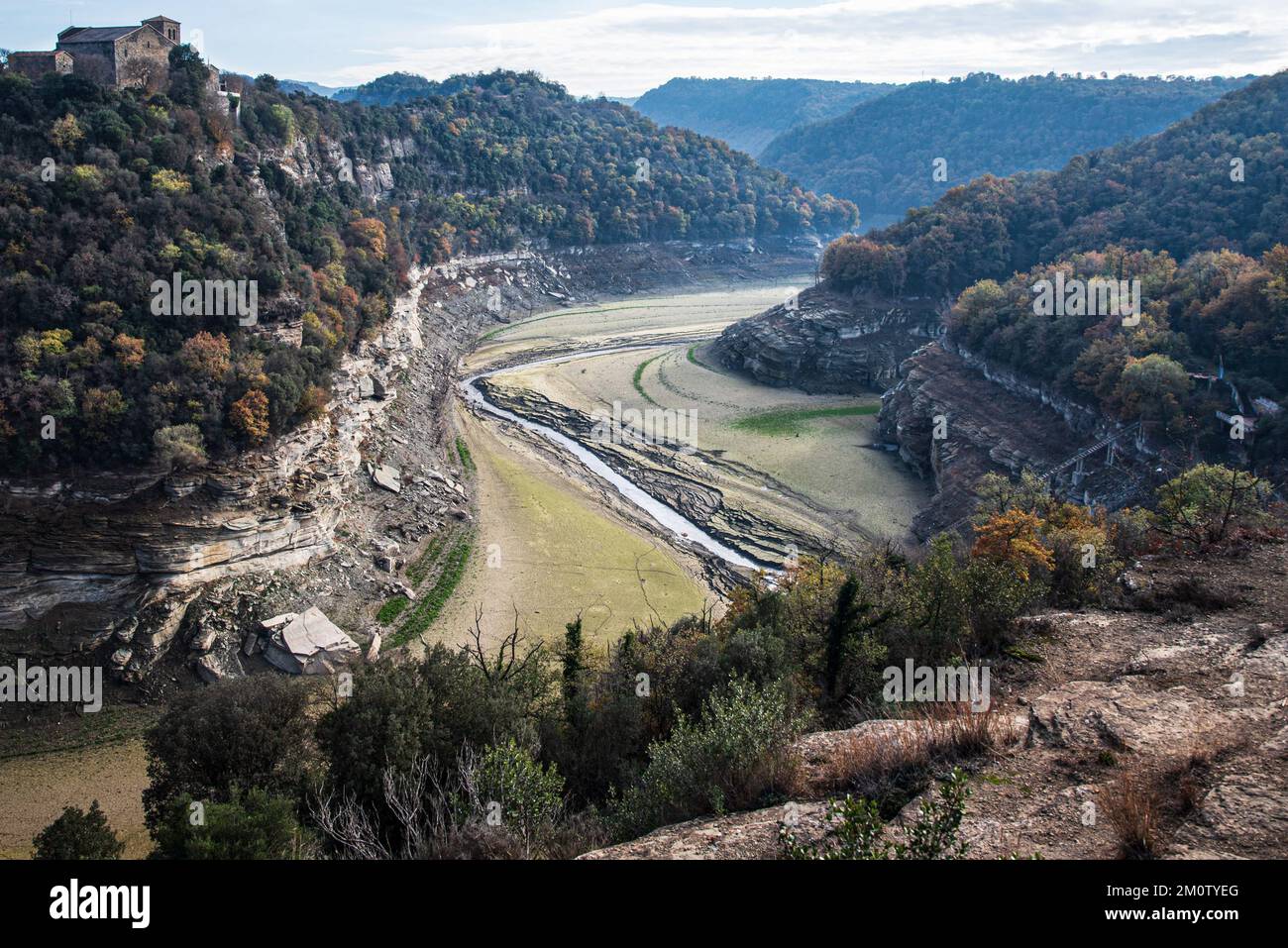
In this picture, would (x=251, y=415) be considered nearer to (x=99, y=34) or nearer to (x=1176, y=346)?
(x=99, y=34)

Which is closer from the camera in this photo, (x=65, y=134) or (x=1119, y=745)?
(x=1119, y=745)

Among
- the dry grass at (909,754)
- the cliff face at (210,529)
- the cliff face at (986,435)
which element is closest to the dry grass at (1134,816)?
the dry grass at (909,754)

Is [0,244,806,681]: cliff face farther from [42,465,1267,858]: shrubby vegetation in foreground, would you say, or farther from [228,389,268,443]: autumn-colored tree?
[42,465,1267,858]: shrubby vegetation in foreground

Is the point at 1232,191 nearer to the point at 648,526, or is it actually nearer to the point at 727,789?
the point at 648,526

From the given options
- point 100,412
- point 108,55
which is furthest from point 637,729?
point 108,55

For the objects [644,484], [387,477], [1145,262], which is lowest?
[644,484]

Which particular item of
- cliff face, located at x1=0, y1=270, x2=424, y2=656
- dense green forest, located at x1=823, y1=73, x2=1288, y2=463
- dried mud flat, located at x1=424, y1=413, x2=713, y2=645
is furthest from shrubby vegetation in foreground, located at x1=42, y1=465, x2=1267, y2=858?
dense green forest, located at x1=823, y1=73, x2=1288, y2=463
